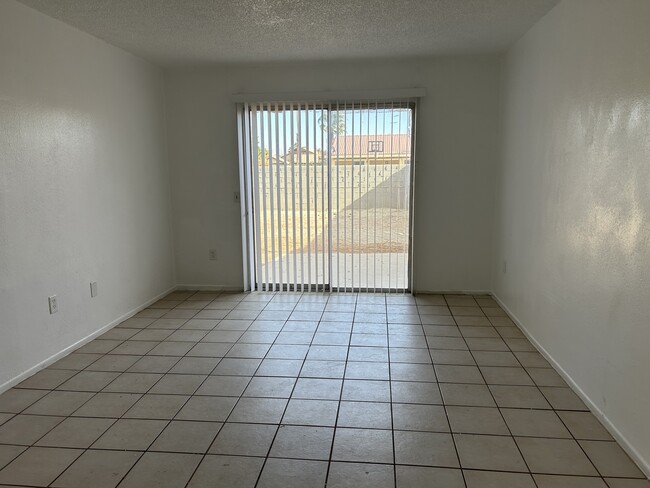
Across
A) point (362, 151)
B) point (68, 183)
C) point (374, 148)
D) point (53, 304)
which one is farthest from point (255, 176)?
point (53, 304)

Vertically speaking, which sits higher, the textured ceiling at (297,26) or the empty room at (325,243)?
the textured ceiling at (297,26)

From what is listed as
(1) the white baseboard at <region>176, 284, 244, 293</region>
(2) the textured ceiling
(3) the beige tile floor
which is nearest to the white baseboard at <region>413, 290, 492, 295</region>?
(3) the beige tile floor

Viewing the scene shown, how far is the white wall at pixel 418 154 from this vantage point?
4348 millimetres

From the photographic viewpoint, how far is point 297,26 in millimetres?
3299

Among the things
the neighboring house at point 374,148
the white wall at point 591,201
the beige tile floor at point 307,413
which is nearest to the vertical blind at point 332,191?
the neighboring house at point 374,148

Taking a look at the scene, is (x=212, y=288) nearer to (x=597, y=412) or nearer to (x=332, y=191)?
(x=332, y=191)

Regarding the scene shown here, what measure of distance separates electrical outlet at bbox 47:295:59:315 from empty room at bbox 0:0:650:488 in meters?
0.01

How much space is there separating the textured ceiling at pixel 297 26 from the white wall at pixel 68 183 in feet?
0.82

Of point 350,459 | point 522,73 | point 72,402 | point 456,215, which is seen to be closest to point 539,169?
point 522,73

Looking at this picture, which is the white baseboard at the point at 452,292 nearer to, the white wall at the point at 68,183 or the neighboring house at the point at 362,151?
the neighboring house at the point at 362,151

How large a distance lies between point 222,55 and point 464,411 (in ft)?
11.3

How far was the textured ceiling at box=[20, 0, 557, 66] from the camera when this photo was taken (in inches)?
114

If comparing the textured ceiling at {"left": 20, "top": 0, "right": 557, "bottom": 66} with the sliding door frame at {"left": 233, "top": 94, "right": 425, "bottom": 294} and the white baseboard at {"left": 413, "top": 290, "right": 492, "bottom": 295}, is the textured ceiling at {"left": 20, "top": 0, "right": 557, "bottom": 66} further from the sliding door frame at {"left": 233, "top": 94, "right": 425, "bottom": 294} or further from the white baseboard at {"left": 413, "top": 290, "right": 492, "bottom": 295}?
the white baseboard at {"left": 413, "top": 290, "right": 492, "bottom": 295}

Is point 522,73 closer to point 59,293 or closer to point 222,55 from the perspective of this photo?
point 222,55
